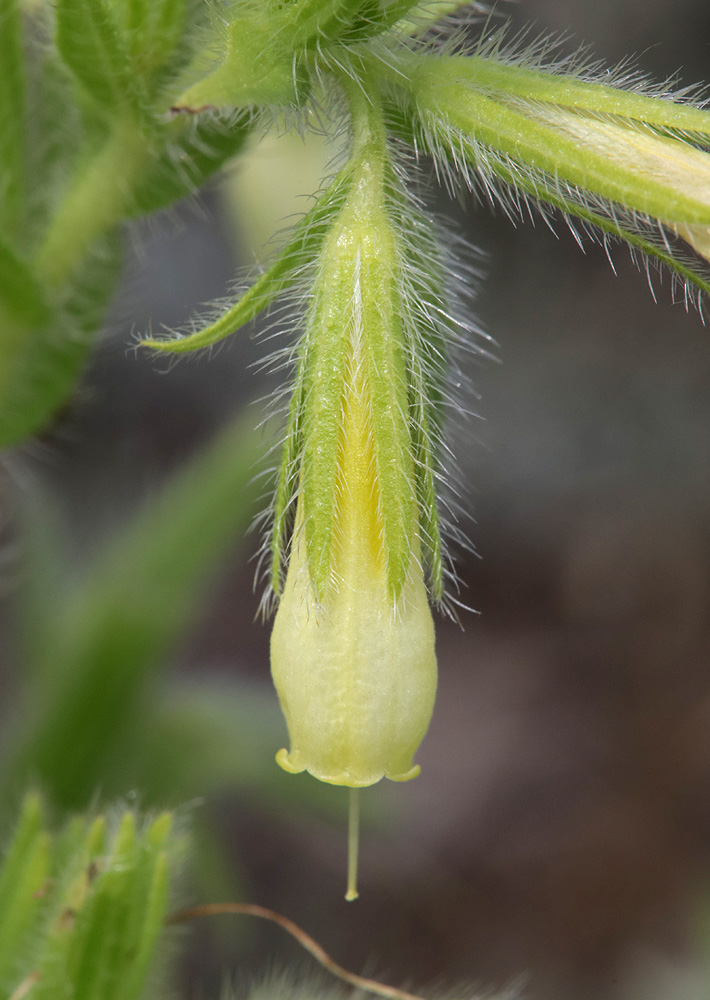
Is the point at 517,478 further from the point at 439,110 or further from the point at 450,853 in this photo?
the point at 439,110

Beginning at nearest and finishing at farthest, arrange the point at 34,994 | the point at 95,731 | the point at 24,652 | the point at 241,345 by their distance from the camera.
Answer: the point at 34,994 < the point at 95,731 < the point at 24,652 < the point at 241,345

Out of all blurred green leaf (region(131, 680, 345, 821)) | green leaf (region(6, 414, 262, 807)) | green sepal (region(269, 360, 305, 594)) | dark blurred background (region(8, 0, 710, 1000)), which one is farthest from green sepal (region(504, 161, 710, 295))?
dark blurred background (region(8, 0, 710, 1000))

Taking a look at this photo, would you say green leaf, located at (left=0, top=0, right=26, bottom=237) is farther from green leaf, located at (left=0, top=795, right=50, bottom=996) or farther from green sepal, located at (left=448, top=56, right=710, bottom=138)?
green leaf, located at (left=0, top=795, right=50, bottom=996)

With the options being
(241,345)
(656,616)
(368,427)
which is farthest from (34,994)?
(656,616)

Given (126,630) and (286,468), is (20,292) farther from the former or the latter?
(126,630)

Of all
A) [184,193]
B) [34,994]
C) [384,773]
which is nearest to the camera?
[384,773]

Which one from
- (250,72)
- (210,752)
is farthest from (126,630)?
(250,72)

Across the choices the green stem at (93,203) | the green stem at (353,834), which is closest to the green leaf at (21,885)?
the green stem at (353,834)
